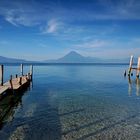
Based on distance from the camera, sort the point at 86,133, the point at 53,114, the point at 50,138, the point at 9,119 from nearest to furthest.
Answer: the point at 50,138
the point at 86,133
the point at 9,119
the point at 53,114

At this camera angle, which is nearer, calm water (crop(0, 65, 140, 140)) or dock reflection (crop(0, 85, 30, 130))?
calm water (crop(0, 65, 140, 140))

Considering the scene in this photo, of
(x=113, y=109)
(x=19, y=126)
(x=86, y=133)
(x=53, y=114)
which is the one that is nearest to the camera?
(x=86, y=133)

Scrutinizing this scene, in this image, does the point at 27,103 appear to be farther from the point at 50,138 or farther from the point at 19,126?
the point at 50,138

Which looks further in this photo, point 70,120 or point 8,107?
point 8,107

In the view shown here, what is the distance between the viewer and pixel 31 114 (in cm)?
1678

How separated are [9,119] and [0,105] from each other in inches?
182

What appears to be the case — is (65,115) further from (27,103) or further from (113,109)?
(27,103)

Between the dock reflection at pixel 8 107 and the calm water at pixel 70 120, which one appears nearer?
the calm water at pixel 70 120

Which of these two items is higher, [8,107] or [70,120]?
[70,120]

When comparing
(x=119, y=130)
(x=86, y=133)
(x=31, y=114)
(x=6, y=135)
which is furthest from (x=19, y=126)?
(x=119, y=130)

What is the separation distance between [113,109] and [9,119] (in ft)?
27.2

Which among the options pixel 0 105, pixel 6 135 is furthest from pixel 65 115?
pixel 0 105

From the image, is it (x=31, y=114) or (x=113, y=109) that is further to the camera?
(x=113, y=109)

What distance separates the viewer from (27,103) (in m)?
21.3
